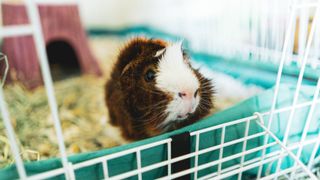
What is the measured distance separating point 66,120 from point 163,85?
0.65 metres

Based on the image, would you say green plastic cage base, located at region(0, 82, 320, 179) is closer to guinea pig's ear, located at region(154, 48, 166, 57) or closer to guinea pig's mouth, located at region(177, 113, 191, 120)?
guinea pig's mouth, located at region(177, 113, 191, 120)

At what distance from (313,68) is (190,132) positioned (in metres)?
0.36

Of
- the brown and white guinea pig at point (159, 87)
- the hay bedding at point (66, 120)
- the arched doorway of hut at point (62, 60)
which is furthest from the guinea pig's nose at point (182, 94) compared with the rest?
the arched doorway of hut at point (62, 60)

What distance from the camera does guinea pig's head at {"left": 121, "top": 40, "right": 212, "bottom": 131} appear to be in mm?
532

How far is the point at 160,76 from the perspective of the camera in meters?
0.54

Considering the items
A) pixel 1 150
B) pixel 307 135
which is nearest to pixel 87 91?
pixel 1 150

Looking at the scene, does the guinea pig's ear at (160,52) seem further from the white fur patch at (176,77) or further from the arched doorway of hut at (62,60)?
the arched doorway of hut at (62,60)

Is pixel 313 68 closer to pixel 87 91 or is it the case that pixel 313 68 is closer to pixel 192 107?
pixel 192 107

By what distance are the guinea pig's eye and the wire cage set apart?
0.14 metres

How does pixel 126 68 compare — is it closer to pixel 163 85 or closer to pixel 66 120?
pixel 163 85

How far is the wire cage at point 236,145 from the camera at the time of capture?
438 mm

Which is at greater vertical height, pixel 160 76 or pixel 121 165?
pixel 160 76

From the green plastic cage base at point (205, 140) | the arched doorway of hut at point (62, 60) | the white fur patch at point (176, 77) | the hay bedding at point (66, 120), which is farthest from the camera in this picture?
the arched doorway of hut at point (62, 60)

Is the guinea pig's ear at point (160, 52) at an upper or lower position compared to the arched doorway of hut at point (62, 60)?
upper
